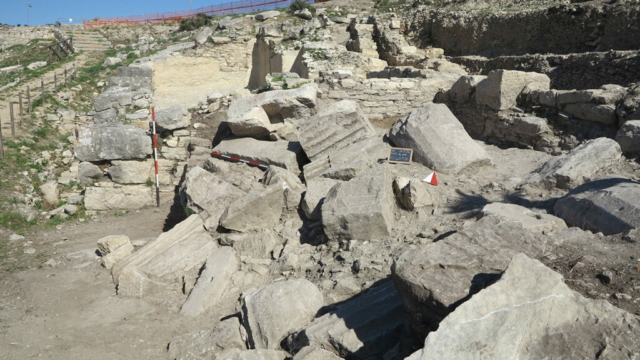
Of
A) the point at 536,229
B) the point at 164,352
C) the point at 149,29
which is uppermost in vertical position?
the point at 149,29

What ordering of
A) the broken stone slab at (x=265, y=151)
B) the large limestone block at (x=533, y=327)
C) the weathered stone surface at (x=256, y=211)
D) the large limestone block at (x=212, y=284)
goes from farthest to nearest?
1. the broken stone slab at (x=265, y=151)
2. the weathered stone surface at (x=256, y=211)
3. the large limestone block at (x=212, y=284)
4. the large limestone block at (x=533, y=327)

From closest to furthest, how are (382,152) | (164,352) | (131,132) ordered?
(164,352) → (382,152) → (131,132)

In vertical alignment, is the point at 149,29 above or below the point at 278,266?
above

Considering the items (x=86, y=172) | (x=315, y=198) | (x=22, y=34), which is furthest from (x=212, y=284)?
(x=22, y=34)

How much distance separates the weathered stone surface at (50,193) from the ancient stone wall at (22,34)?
20.5 m

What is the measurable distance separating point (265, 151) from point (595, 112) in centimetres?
479

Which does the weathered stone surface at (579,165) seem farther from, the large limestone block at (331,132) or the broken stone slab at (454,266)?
the large limestone block at (331,132)

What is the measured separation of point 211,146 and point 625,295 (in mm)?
6903

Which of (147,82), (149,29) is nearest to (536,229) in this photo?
(147,82)

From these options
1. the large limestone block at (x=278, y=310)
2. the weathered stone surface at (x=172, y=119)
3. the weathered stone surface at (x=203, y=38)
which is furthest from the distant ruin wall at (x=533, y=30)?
the large limestone block at (x=278, y=310)

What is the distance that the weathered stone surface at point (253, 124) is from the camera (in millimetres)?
6980

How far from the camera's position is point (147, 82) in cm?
1167

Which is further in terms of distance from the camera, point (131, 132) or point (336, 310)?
point (131, 132)

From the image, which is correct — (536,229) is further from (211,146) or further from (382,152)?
(211,146)
